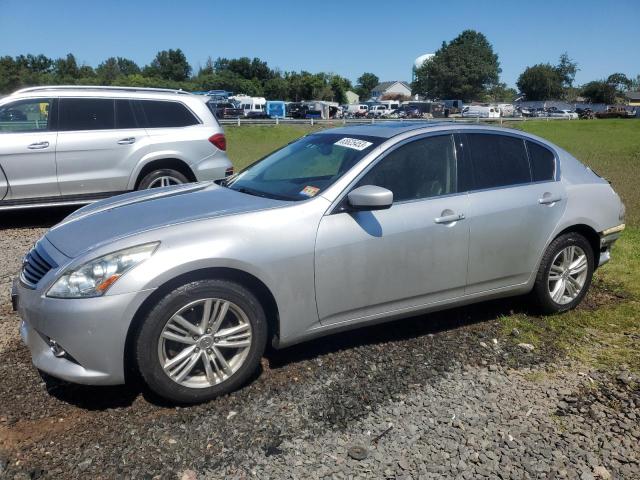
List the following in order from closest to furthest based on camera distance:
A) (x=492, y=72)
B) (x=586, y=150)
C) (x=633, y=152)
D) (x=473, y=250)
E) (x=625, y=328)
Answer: (x=473, y=250), (x=625, y=328), (x=633, y=152), (x=586, y=150), (x=492, y=72)

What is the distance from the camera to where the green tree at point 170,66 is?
12144 centimetres

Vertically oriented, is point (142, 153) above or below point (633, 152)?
above

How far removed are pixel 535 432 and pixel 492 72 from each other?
117 metres

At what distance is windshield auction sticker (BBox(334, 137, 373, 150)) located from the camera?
13.3 ft

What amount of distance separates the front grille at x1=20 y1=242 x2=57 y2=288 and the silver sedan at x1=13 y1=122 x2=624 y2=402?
0.01 meters

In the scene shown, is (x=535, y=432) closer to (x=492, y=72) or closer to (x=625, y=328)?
(x=625, y=328)

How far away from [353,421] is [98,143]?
19.6 ft

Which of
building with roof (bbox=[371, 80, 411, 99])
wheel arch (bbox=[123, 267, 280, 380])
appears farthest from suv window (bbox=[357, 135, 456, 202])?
building with roof (bbox=[371, 80, 411, 99])

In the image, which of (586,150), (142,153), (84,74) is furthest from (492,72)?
(142,153)

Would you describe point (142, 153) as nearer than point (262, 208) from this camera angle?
No

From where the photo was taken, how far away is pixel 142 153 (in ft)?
26.0

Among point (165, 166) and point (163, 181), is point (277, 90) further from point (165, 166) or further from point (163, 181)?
point (163, 181)

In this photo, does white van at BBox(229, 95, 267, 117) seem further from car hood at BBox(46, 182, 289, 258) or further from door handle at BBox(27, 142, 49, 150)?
car hood at BBox(46, 182, 289, 258)

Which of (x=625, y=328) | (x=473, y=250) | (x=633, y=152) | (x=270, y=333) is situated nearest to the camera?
(x=270, y=333)
